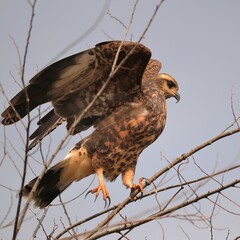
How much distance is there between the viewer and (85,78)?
5.34 meters

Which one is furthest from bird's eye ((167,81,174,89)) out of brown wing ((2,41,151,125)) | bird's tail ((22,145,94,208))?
bird's tail ((22,145,94,208))

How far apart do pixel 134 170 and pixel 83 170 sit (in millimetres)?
568

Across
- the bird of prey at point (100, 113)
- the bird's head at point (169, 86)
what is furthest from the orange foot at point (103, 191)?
the bird's head at point (169, 86)

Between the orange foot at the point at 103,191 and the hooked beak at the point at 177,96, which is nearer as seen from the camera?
the orange foot at the point at 103,191

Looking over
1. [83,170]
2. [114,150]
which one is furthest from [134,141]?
[83,170]

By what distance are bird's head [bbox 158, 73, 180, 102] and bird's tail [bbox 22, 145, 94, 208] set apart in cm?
137

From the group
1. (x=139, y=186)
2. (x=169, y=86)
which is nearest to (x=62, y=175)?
(x=139, y=186)

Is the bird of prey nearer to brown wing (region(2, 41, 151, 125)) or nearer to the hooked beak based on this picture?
brown wing (region(2, 41, 151, 125))

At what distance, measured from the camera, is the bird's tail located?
18.0ft

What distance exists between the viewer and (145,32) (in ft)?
11.7

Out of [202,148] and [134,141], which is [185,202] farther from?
[134,141]

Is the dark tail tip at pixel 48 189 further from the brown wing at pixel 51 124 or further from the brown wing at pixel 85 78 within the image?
the brown wing at pixel 85 78

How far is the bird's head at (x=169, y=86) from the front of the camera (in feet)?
20.2

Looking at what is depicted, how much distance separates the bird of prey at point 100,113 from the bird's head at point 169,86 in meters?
0.43
